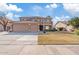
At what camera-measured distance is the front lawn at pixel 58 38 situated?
6082mm

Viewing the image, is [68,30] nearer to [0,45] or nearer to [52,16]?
[52,16]

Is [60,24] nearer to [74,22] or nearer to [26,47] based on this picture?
[74,22]

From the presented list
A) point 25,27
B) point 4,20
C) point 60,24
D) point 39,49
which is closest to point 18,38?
point 25,27

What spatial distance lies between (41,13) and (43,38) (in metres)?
0.77

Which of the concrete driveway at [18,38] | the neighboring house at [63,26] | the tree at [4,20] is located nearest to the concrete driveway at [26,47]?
the concrete driveway at [18,38]

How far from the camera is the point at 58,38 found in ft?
20.2

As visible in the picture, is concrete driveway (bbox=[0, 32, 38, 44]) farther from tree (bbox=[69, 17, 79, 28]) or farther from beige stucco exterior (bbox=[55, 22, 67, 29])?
tree (bbox=[69, 17, 79, 28])

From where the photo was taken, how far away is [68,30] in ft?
20.3

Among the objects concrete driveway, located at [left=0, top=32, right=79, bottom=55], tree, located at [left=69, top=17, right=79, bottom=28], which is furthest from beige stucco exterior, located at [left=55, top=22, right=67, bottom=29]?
concrete driveway, located at [left=0, top=32, right=79, bottom=55]

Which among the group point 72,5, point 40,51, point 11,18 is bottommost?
point 40,51

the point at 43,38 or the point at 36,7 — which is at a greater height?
the point at 36,7

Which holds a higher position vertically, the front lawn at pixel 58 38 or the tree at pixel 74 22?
the tree at pixel 74 22

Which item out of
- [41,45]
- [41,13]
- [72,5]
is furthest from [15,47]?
[72,5]

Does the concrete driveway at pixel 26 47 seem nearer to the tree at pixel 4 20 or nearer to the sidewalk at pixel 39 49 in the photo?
the sidewalk at pixel 39 49
